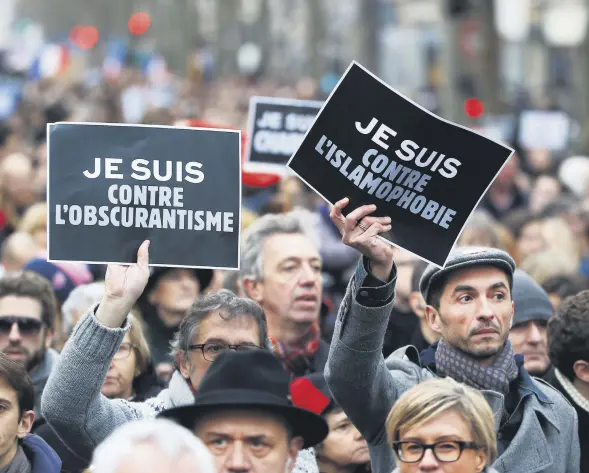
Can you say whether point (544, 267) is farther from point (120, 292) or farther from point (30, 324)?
point (120, 292)

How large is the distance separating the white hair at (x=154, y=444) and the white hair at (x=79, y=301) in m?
3.47

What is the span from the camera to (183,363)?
5789 mm

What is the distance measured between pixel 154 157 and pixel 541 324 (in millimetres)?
2061

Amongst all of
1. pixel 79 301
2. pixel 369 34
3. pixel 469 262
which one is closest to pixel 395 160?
pixel 469 262

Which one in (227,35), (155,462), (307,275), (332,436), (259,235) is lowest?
(227,35)

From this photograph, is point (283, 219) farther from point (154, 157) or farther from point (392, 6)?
point (392, 6)

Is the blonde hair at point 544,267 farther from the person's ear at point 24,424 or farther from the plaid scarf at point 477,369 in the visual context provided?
the person's ear at point 24,424

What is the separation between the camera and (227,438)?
4797mm

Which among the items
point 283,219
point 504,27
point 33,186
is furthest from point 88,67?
point 283,219

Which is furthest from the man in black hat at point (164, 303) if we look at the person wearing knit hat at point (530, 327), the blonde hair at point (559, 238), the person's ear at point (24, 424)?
the blonde hair at point (559, 238)

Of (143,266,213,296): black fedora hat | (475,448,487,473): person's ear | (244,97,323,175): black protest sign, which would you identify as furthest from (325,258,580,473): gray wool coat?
(244,97,323,175): black protest sign

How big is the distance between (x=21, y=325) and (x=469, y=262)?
7.31ft

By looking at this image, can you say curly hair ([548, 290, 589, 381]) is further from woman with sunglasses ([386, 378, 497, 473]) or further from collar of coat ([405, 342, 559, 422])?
woman with sunglasses ([386, 378, 497, 473])

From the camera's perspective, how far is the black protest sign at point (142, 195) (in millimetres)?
5855
